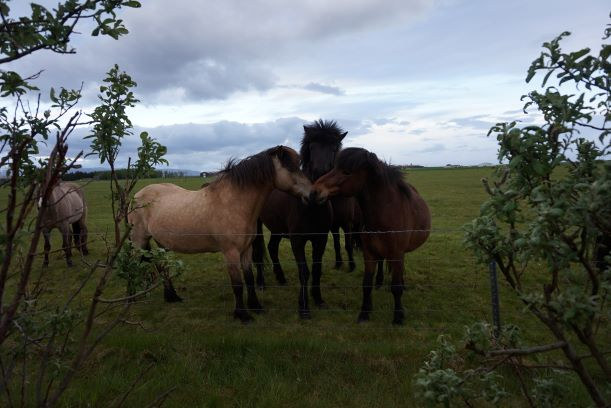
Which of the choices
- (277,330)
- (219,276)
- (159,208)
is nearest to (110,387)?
(277,330)

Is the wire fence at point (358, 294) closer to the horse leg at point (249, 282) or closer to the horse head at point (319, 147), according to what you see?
the horse leg at point (249, 282)

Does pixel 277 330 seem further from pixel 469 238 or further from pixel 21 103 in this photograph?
pixel 21 103

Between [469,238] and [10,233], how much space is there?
1.80 metres

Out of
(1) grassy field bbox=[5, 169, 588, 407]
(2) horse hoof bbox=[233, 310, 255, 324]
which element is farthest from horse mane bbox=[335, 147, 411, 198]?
(2) horse hoof bbox=[233, 310, 255, 324]

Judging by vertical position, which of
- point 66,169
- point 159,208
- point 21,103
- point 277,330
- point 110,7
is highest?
point 110,7

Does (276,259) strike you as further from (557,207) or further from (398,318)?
(557,207)

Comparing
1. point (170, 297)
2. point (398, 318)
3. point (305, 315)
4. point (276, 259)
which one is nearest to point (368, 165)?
point (398, 318)

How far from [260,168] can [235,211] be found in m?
0.65

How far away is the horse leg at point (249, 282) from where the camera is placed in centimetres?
504

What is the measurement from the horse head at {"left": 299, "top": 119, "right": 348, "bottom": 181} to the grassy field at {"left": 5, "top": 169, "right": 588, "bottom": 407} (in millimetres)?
1693

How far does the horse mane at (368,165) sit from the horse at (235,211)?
60 centimetres

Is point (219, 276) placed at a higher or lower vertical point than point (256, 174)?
lower

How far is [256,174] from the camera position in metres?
4.79

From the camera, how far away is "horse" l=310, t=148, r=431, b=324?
4379 mm
